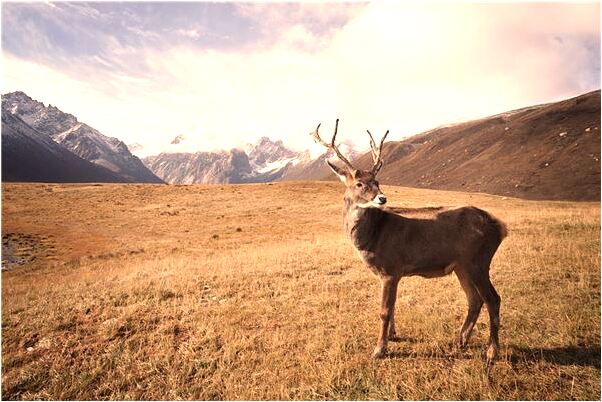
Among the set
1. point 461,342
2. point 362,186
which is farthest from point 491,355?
point 362,186

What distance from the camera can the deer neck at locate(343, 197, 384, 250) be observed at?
24.2 feet

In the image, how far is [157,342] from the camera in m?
8.24

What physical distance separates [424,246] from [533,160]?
428 feet

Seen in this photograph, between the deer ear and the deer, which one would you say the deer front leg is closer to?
the deer

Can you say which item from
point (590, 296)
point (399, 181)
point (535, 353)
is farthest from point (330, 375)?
point (399, 181)

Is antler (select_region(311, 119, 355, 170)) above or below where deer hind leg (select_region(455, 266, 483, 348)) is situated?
above

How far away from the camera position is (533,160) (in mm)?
114688

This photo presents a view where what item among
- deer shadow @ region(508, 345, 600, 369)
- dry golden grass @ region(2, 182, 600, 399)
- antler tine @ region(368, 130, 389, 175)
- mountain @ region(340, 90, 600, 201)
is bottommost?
dry golden grass @ region(2, 182, 600, 399)

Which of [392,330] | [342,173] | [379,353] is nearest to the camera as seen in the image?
[379,353]

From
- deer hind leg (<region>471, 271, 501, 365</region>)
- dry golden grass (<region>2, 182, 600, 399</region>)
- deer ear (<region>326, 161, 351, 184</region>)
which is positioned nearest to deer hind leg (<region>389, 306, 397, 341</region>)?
dry golden grass (<region>2, 182, 600, 399</region>)

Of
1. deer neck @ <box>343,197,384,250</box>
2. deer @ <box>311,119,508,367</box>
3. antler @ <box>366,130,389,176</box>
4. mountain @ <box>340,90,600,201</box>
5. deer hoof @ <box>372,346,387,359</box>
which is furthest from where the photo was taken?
mountain @ <box>340,90,600,201</box>

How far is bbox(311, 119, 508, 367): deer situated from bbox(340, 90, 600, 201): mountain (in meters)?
89.0

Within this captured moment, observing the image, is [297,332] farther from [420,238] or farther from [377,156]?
[377,156]

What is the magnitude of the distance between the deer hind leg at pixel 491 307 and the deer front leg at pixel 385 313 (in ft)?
5.18
